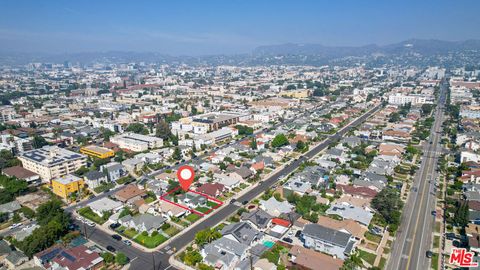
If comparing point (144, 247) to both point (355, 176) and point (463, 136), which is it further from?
point (463, 136)

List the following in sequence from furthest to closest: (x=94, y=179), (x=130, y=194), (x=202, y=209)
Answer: (x=94, y=179)
(x=130, y=194)
(x=202, y=209)

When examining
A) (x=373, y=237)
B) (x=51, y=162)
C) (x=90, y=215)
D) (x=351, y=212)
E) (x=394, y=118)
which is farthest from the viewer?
(x=394, y=118)

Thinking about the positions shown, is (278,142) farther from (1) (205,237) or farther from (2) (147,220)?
(1) (205,237)

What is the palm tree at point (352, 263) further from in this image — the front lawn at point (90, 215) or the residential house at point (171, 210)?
the front lawn at point (90, 215)

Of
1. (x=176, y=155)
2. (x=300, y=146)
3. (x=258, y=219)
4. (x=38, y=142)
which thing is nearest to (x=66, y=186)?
(x=176, y=155)

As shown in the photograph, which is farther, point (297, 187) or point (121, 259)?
point (297, 187)

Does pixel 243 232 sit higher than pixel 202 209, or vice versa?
pixel 243 232

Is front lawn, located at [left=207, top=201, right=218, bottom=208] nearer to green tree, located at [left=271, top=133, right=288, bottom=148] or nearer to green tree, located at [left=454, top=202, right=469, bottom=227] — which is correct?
green tree, located at [left=271, top=133, right=288, bottom=148]

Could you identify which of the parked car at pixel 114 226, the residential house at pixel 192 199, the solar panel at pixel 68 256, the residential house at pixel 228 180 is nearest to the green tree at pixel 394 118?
the residential house at pixel 228 180
